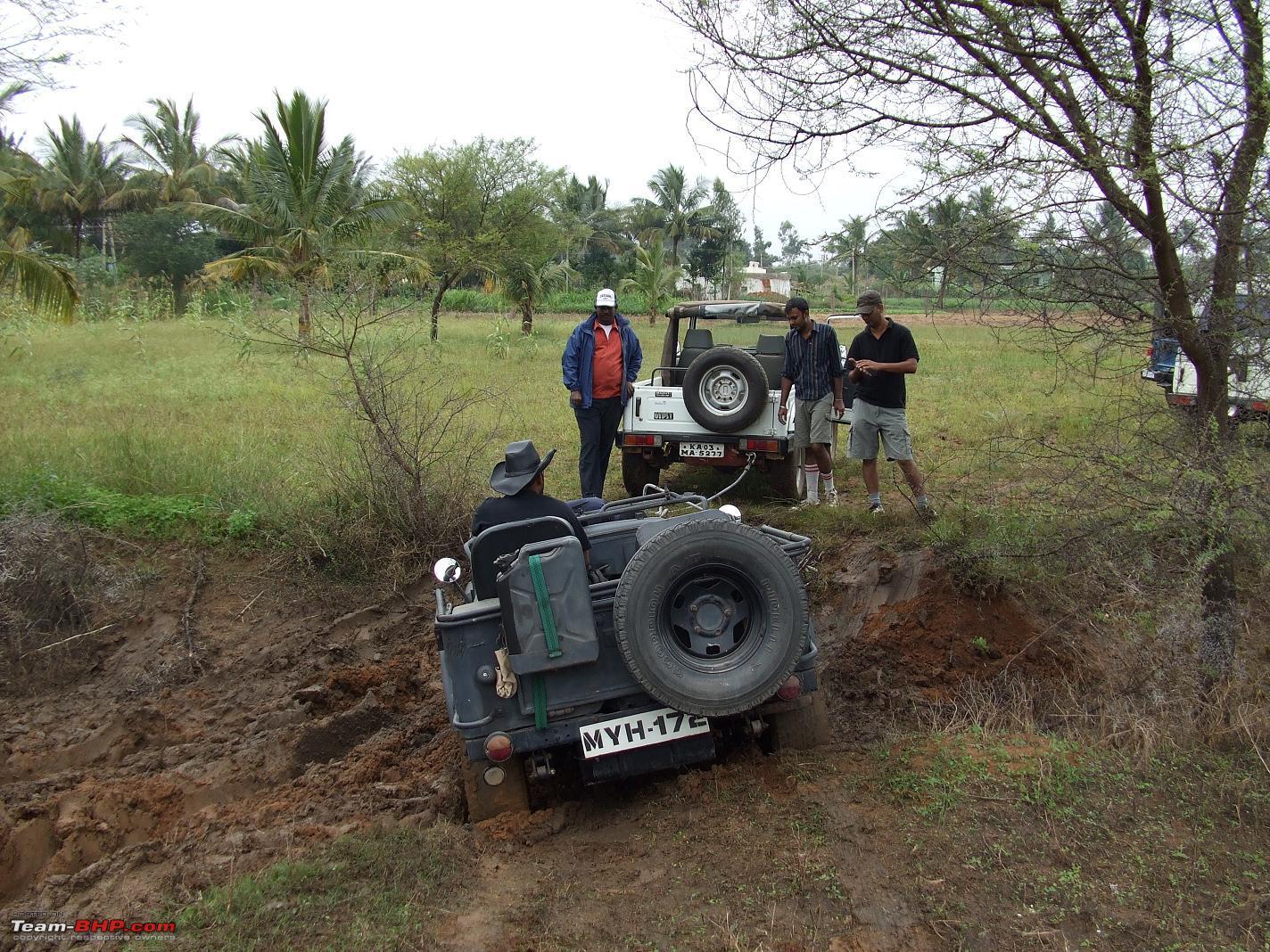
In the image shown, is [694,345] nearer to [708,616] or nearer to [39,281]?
[708,616]

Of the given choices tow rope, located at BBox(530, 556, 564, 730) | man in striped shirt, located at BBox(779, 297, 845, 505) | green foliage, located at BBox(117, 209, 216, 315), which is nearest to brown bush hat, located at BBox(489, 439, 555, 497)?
tow rope, located at BBox(530, 556, 564, 730)

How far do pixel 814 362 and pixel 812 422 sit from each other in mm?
514

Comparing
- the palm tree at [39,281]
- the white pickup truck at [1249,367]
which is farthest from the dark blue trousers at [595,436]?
the palm tree at [39,281]

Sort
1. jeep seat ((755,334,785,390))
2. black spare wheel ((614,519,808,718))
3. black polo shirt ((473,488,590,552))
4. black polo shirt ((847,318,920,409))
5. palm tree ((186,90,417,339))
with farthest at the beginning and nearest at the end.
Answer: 1. palm tree ((186,90,417,339))
2. jeep seat ((755,334,785,390))
3. black polo shirt ((847,318,920,409))
4. black polo shirt ((473,488,590,552))
5. black spare wheel ((614,519,808,718))

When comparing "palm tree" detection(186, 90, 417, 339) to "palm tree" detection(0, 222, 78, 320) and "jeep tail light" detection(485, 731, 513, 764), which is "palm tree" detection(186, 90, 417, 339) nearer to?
"palm tree" detection(0, 222, 78, 320)

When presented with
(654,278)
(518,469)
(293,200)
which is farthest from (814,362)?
(654,278)

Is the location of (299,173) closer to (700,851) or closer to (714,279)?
(700,851)

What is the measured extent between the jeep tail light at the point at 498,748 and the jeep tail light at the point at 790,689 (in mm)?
1167

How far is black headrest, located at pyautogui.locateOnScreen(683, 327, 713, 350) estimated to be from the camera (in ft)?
31.0

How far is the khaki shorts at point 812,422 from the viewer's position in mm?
7754

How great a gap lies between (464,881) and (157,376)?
14.6m

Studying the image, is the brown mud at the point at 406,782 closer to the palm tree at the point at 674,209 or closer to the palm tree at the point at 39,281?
the palm tree at the point at 39,281

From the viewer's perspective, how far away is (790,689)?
393cm

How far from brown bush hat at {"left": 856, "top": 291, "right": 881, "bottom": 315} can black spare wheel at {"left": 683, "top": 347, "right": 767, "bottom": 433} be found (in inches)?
54.1
